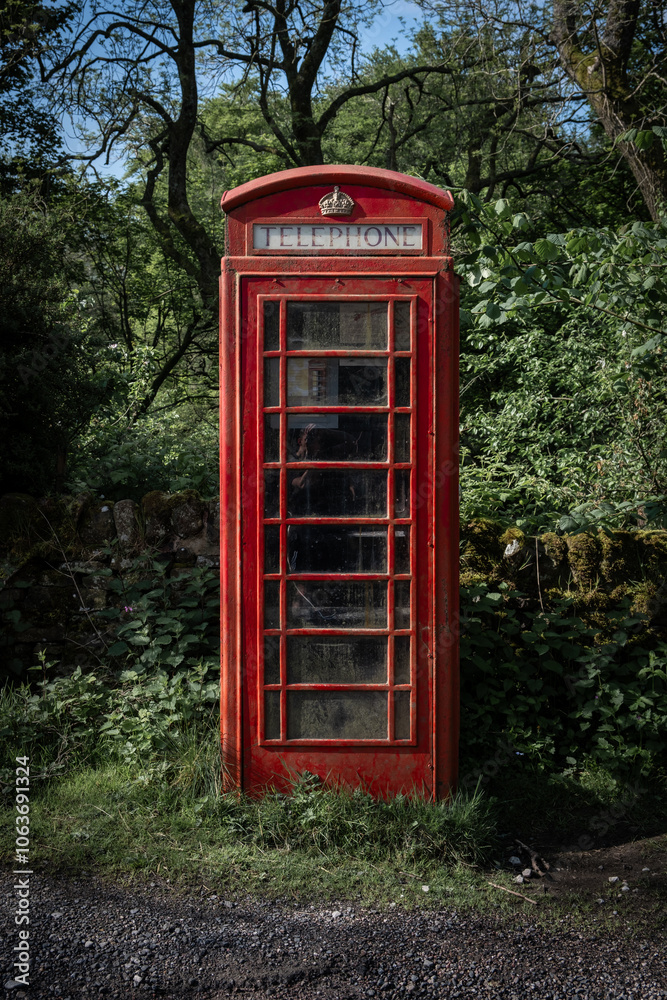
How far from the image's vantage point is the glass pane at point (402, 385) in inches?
137

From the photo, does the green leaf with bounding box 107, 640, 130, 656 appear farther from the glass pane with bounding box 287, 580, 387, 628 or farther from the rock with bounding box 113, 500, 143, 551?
the glass pane with bounding box 287, 580, 387, 628

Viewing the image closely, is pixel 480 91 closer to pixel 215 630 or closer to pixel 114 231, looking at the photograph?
pixel 114 231

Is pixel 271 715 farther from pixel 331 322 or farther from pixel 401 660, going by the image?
pixel 331 322

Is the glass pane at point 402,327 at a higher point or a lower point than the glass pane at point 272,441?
higher

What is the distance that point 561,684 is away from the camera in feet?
14.5

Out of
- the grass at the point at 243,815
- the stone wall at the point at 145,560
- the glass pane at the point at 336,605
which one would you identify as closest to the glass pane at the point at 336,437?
the glass pane at the point at 336,605

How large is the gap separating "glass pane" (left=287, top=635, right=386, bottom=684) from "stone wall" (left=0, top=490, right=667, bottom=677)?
1.18m

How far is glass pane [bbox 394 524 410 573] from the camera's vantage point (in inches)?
138

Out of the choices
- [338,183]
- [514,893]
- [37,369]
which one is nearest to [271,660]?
[514,893]

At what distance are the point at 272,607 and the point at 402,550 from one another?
65cm

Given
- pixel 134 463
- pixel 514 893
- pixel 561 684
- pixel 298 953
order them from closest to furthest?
pixel 298 953
pixel 514 893
pixel 561 684
pixel 134 463

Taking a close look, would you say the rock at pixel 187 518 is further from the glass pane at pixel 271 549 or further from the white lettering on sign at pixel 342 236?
the white lettering on sign at pixel 342 236

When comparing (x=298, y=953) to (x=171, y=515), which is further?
(x=171, y=515)

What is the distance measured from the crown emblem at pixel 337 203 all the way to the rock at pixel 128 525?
2187mm
